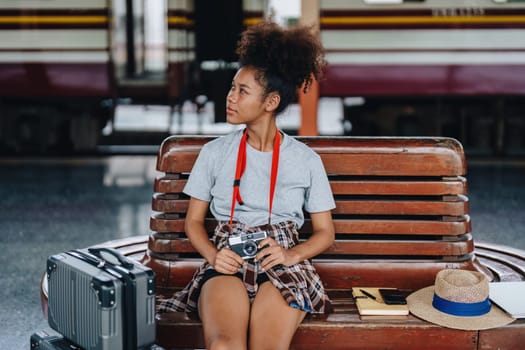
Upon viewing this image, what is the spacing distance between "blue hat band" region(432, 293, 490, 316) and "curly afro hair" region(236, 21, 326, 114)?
1.00 metres

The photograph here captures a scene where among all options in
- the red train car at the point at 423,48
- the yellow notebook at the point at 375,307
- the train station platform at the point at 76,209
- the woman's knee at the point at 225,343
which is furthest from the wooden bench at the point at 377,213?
the red train car at the point at 423,48

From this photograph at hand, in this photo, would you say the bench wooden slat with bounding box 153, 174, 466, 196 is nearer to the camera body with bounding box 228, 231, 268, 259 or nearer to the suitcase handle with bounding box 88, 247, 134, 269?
the suitcase handle with bounding box 88, 247, 134, 269

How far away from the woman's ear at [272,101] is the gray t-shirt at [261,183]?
139mm

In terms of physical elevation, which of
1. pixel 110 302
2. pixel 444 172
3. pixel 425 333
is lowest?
pixel 425 333

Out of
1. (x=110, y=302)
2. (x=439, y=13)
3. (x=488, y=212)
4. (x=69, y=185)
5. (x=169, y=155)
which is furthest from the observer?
(x=439, y=13)

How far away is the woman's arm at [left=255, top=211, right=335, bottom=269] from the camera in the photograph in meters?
2.86

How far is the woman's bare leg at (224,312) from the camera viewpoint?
2.68 metres

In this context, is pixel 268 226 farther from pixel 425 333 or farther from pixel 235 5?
pixel 235 5

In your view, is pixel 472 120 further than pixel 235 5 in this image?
No

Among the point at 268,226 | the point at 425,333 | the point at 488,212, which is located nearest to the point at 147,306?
the point at 268,226

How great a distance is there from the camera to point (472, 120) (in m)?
10.1

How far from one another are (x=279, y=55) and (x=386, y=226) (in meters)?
0.88

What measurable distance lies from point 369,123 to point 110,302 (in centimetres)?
775

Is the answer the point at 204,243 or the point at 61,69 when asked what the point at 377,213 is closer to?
the point at 204,243
